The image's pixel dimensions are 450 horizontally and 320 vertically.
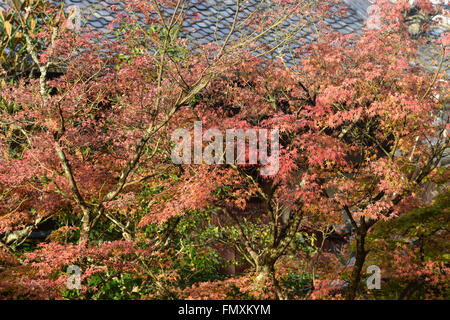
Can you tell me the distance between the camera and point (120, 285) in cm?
967

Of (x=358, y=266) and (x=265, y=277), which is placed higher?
(x=358, y=266)

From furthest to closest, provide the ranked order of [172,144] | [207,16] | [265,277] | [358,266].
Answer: [207,16] → [172,144] → [265,277] → [358,266]

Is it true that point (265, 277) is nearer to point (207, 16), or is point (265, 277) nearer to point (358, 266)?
point (358, 266)

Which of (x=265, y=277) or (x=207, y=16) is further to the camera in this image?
(x=207, y=16)

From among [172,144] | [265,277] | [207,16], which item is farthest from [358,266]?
[207,16]

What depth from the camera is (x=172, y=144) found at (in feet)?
30.6

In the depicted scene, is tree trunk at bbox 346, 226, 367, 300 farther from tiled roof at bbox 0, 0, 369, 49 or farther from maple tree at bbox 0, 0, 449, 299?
tiled roof at bbox 0, 0, 369, 49

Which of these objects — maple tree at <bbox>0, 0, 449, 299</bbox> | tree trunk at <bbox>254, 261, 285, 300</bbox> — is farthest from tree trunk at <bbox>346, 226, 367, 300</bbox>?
tree trunk at <bbox>254, 261, 285, 300</bbox>

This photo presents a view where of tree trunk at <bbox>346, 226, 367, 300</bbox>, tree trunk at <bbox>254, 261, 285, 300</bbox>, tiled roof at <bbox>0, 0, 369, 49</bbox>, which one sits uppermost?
tiled roof at <bbox>0, 0, 369, 49</bbox>

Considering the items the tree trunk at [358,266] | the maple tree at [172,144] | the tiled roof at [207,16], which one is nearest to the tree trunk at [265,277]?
the maple tree at [172,144]

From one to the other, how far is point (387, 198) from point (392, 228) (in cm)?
83

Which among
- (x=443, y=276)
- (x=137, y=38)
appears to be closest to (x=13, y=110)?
(x=137, y=38)

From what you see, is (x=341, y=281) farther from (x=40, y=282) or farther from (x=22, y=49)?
(x=22, y=49)

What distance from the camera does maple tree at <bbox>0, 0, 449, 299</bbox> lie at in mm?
7875
